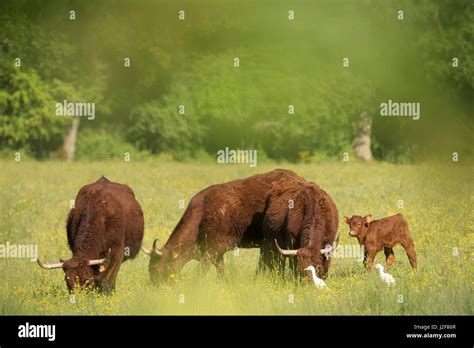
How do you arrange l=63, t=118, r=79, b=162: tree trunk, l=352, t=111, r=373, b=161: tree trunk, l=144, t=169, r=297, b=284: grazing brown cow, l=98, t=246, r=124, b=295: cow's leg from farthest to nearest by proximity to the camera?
l=63, t=118, r=79, b=162: tree trunk
l=352, t=111, r=373, b=161: tree trunk
l=144, t=169, r=297, b=284: grazing brown cow
l=98, t=246, r=124, b=295: cow's leg

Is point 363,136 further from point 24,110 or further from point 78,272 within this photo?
point 78,272

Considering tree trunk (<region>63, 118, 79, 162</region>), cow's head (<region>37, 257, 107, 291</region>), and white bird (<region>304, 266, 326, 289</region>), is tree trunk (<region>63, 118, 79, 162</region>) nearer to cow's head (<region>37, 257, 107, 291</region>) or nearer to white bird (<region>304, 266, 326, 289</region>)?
cow's head (<region>37, 257, 107, 291</region>)

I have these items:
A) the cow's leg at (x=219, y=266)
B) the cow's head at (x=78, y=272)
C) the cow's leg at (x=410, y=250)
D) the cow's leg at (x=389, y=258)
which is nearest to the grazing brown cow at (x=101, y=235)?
the cow's head at (x=78, y=272)

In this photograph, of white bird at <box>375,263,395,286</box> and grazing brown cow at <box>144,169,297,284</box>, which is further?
grazing brown cow at <box>144,169,297,284</box>

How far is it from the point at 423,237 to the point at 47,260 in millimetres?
7212

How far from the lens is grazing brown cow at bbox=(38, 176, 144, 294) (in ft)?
45.1

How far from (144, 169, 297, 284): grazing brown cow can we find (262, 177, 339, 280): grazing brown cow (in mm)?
313

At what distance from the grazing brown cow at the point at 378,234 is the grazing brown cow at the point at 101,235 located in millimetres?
3594

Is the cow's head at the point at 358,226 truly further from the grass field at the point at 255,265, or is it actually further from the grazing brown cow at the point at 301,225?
the grass field at the point at 255,265

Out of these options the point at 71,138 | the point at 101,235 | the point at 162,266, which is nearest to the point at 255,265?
the point at 162,266

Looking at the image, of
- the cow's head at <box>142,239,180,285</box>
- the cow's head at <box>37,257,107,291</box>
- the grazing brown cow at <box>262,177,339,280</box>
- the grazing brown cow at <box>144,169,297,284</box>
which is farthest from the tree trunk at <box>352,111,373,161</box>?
the cow's head at <box>37,257,107,291</box>

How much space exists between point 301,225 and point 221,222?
1.93 meters

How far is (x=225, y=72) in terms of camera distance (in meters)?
51.9

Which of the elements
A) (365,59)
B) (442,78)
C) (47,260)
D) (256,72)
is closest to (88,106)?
(256,72)
